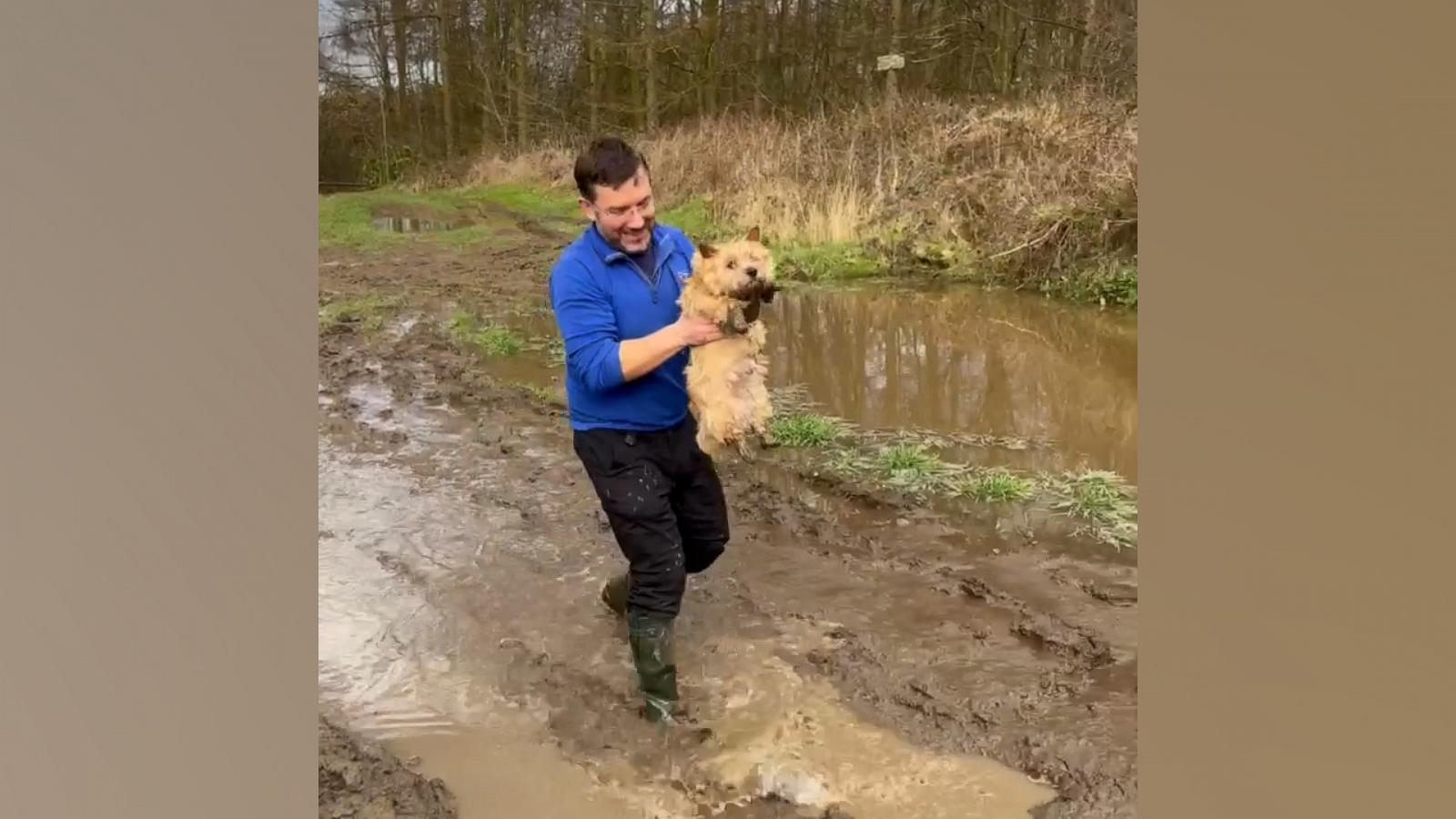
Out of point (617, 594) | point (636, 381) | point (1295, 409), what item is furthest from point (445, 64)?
point (1295, 409)

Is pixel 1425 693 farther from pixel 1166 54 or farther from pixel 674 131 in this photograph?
pixel 674 131

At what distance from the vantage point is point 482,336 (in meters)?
1.92

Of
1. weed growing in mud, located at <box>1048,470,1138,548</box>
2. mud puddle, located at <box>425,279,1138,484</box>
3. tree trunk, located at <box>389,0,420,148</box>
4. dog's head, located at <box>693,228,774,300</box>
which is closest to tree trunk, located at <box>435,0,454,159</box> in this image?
tree trunk, located at <box>389,0,420,148</box>

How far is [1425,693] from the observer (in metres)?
1.43

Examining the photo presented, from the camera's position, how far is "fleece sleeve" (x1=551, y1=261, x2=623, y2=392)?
160 cm

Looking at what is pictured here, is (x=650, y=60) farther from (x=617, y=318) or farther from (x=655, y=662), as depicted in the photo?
(x=655, y=662)

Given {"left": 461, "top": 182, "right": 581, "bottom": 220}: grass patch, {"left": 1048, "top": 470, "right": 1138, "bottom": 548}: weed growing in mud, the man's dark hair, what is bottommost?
{"left": 1048, "top": 470, "right": 1138, "bottom": 548}: weed growing in mud

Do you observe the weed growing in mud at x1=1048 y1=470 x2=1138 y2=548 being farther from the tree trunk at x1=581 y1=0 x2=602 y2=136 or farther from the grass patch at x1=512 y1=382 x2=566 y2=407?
the tree trunk at x1=581 y1=0 x2=602 y2=136

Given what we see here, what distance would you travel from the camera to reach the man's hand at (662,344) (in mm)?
1581

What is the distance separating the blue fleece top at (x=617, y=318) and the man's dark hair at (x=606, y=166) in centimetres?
7

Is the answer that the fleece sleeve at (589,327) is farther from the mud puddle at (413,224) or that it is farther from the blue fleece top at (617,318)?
the mud puddle at (413,224)
